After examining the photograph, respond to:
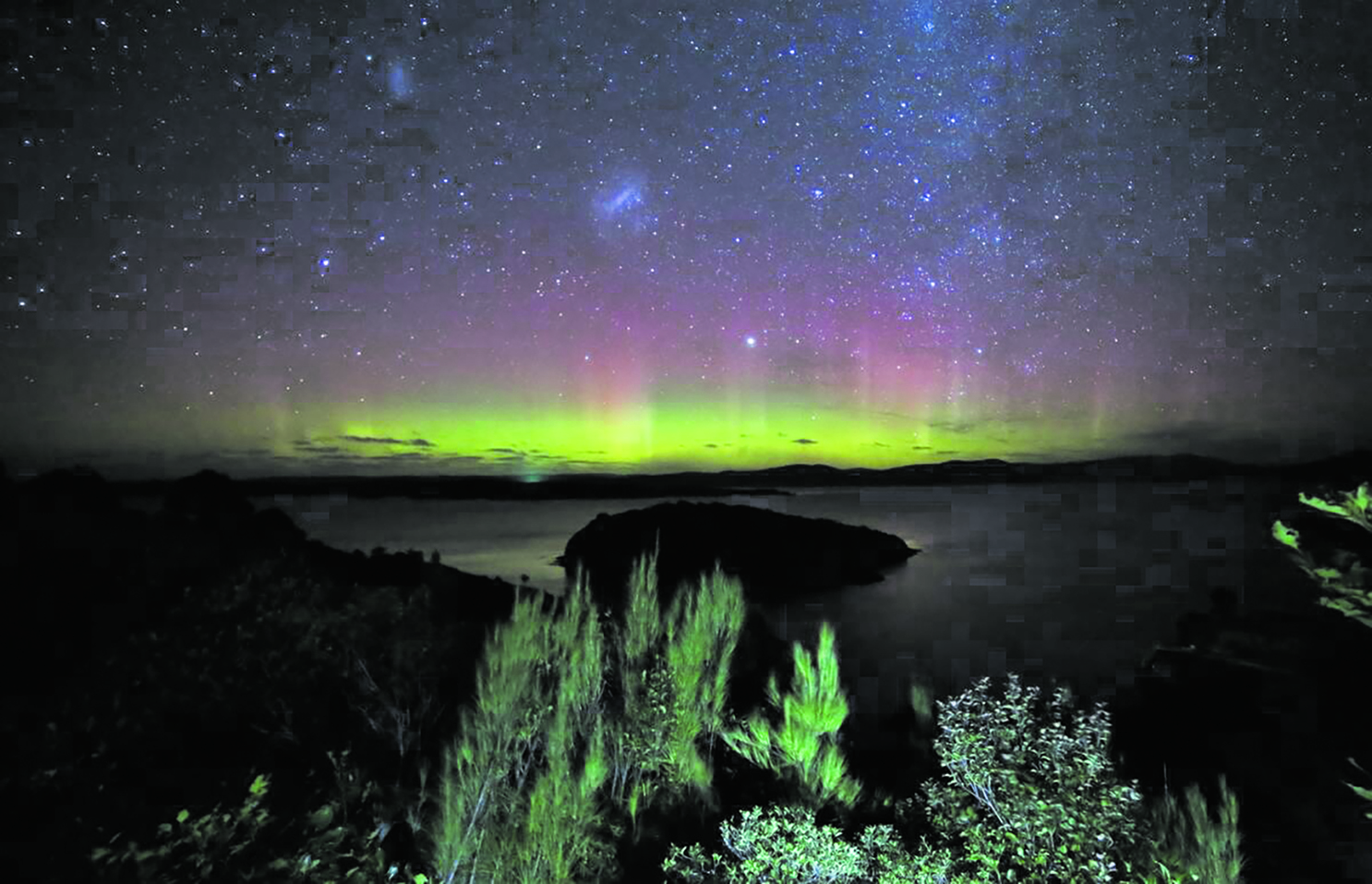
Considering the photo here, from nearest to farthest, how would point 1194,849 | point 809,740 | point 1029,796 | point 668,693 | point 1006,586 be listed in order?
point 1029,796 < point 1194,849 < point 809,740 < point 668,693 < point 1006,586

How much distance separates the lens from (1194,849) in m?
9.67

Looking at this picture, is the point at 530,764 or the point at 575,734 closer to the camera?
the point at 530,764

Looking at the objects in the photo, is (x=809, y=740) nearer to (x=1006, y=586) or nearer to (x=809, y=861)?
(x=809, y=861)

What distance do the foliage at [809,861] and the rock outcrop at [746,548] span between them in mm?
40631

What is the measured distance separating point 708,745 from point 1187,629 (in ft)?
77.0

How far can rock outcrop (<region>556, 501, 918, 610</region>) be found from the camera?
56.2 m

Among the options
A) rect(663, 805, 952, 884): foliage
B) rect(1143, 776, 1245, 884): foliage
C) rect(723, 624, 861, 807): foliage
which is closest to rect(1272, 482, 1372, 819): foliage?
rect(1143, 776, 1245, 884): foliage

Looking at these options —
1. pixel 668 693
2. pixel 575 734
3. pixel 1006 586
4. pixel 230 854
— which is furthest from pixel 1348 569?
pixel 1006 586

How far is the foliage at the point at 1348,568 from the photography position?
247 inches

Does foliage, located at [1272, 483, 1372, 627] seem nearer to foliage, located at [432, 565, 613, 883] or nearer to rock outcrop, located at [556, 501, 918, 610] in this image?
foliage, located at [432, 565, 613, 883]

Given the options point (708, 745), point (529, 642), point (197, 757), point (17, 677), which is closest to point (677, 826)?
point (708, 745)

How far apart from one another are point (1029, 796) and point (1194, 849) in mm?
3186

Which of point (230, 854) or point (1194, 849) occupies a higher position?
point (230, 854)

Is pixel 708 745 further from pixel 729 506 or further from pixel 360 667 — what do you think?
pixel 729 506
